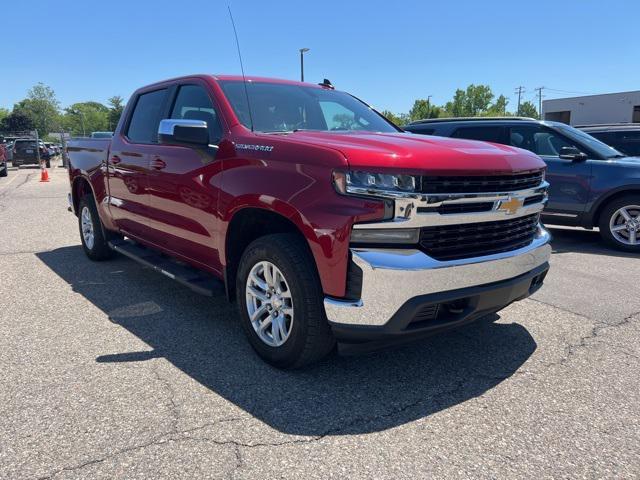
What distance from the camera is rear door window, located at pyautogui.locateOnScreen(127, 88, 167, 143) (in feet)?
15.6

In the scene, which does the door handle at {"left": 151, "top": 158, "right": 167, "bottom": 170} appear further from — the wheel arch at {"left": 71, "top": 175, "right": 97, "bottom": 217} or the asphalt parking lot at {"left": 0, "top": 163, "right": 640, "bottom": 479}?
the wheel arch at {"left": 71, "top": 175, "right": 97, "bottom": 217}

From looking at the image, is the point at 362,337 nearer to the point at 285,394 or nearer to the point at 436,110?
the point at 285,394

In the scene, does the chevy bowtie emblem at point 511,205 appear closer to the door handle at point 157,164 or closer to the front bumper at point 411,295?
the front bumper at point 411,295

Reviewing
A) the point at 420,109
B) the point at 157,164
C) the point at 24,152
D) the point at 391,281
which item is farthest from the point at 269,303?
the point at 420,109

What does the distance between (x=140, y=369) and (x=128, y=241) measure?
275cm

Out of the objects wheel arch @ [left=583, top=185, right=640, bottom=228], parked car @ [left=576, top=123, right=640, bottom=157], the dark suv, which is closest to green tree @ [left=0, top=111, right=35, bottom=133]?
parked car @ [left=576, top=123, right=640, bottom=157]

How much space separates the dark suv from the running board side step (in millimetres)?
5420

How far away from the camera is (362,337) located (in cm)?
278

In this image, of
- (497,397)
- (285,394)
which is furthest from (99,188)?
(497,397)

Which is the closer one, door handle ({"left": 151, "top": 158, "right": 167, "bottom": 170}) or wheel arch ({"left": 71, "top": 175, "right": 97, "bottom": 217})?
door handle ({"left": 151, "top": 158, "right": 167, "bottom": 170})

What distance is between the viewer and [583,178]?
24.1 ft

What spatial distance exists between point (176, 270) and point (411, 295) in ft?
7.59

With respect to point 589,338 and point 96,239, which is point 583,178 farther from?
point 96,239

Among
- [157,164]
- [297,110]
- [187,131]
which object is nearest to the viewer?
[187,131]
